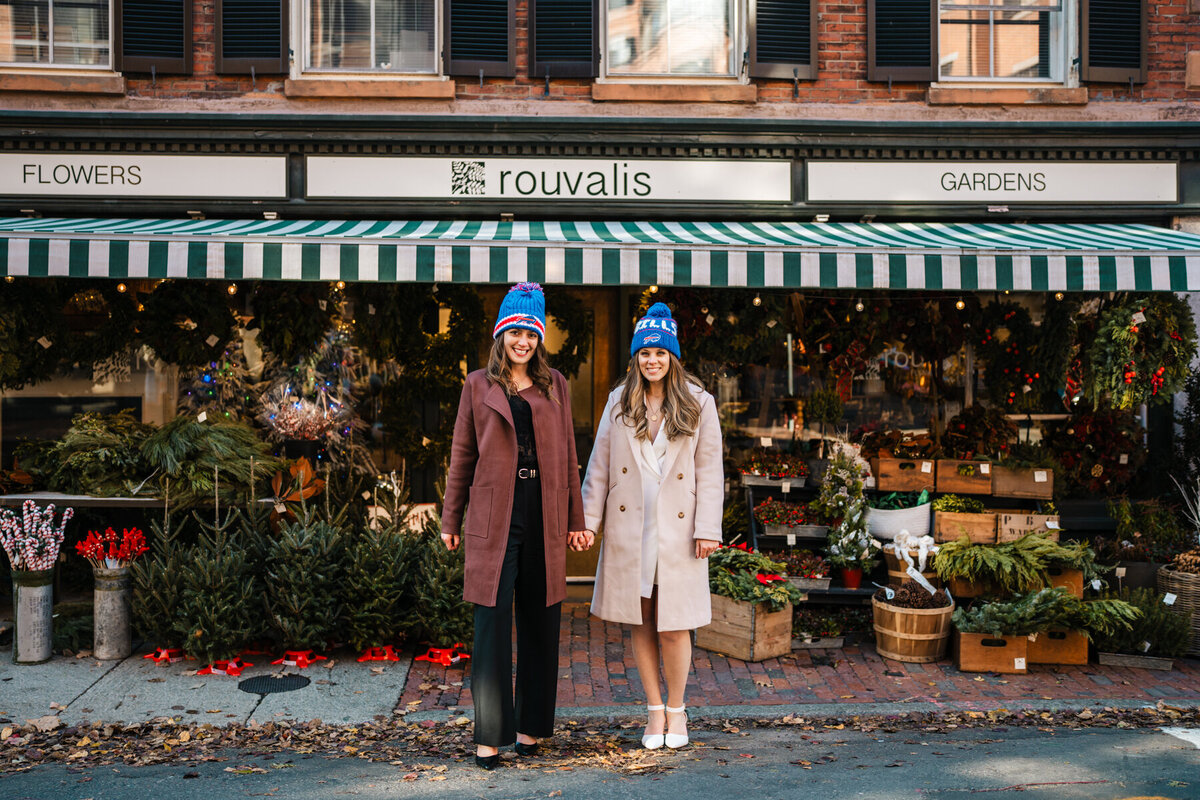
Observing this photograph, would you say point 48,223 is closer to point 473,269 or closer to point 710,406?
point 473,269

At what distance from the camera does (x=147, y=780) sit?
176 inches

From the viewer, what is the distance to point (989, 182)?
8305mm

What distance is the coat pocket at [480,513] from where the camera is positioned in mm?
4598

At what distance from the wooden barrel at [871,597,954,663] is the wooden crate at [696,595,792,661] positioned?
67cm

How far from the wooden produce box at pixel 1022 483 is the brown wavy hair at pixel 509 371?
15.1 ft

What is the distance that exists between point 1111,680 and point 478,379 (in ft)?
15.0

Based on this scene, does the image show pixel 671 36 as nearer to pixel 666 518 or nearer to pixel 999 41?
pixel 999 41

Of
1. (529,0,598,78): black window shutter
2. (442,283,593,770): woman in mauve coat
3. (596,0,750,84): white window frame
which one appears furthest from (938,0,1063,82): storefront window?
(442,283,593,770): woman in mauve coat

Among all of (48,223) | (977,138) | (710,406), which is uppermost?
(977,138)

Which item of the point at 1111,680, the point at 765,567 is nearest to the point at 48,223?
the point at 765,567

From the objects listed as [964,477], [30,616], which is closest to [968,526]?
[964,477]

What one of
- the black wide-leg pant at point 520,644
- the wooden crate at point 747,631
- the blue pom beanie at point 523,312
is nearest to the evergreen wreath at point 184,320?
the blue pom beanie at point 523,312

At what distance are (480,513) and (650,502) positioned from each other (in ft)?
2.74

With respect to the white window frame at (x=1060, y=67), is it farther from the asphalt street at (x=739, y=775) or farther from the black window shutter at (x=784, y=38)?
the asphalt street at (x=739, y=775)
